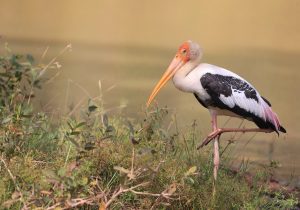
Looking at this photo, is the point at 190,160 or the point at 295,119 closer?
the point at 190,160

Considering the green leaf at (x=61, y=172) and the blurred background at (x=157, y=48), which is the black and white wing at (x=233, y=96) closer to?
the blurred background at (x=157, y=48)

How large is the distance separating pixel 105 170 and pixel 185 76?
4.18 ft

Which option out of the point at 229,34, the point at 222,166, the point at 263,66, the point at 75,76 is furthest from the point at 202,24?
the point at 222,166

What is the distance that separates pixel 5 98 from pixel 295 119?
4.84 m

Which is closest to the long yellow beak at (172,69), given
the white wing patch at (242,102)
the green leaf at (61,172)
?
the white wing patch at (242,102)

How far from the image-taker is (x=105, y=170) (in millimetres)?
4879

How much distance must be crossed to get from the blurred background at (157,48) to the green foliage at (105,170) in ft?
1.09

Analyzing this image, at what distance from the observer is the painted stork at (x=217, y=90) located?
581 cm

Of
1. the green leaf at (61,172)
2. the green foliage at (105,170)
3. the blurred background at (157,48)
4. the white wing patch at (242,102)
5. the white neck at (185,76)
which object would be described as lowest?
the blurred background at (157,48)

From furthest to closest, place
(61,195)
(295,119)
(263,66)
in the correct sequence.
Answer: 1. (263,66)
2. (295,119)
3. (61,195)

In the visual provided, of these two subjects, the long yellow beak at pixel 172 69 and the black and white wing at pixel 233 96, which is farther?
the long yellow beak at pixel 172 69

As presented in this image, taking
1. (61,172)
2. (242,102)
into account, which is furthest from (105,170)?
(242,102)

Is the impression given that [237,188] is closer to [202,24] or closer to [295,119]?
[295,119]

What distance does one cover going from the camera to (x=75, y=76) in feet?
36.0
